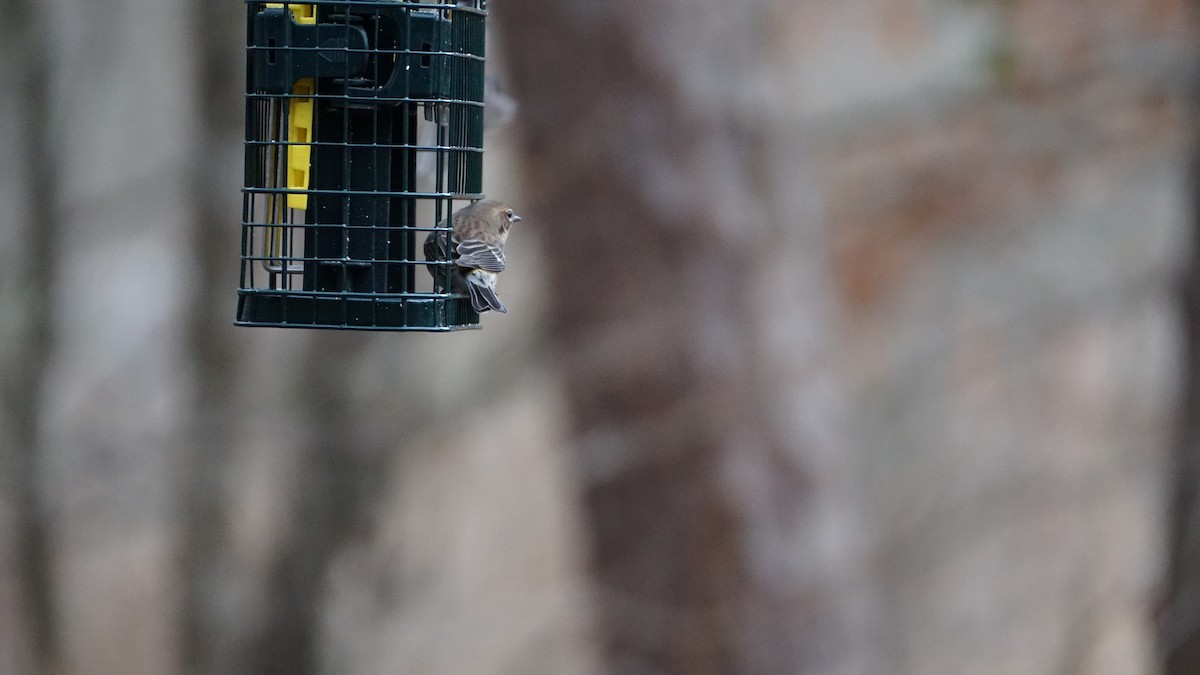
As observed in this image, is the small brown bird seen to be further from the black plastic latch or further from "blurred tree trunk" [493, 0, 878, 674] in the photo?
"blurred tree trunk" [493, 0, 878, 674]

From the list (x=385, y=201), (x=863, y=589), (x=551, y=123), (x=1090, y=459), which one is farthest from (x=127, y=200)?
(x=1090, y=459)

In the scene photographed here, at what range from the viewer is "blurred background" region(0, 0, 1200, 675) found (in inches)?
257

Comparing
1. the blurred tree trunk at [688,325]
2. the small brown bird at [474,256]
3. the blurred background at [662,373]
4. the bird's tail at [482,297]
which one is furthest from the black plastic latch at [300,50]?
the blurred tree trunk at [688,325]

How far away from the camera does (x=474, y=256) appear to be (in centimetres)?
399

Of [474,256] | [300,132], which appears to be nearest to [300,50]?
[300,132]

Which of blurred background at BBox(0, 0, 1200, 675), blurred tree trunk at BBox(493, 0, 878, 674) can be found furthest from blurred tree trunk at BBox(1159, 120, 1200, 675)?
blurred tree trunk at BBox(493, 0, 878, 674)

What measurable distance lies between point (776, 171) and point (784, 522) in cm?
160

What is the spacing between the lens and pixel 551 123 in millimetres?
6551

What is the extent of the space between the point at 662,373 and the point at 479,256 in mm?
2660

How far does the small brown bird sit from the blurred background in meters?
1.16

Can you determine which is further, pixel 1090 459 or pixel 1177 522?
pixel 1090 459

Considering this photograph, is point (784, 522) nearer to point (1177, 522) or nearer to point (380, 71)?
point (1177, 522)

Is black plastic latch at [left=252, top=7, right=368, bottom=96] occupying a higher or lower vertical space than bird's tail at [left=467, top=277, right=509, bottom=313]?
higher

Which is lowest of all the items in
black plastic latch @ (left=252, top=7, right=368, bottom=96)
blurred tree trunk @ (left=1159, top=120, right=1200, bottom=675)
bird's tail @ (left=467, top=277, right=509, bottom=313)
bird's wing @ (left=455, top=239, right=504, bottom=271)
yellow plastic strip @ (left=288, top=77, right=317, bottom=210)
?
blurred tree trunk @ (left=1159, top=120, right=1200, bottom=675)
